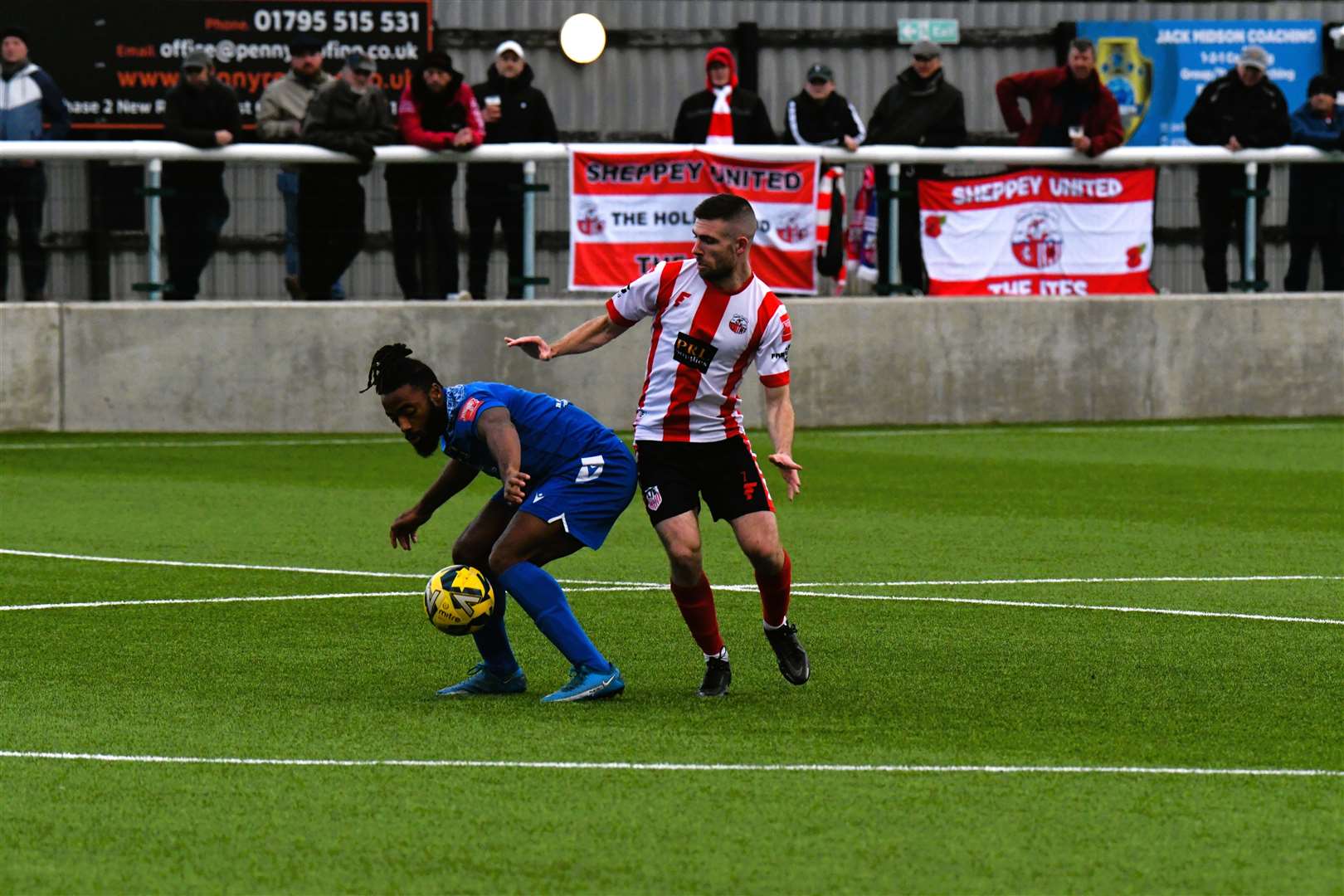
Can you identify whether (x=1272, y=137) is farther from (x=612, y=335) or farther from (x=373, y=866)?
(x=373, y=866)

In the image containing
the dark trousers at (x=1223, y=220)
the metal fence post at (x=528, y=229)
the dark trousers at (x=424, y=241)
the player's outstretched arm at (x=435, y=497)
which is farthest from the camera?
the dark trousers at (x=1223, y=220)

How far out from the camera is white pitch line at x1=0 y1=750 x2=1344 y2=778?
24.5ft

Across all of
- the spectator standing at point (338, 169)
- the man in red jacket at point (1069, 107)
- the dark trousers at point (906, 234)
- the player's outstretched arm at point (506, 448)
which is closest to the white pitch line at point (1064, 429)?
the dark trousers at point (906, 234)

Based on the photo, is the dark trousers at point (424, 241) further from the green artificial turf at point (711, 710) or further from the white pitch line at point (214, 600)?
the white pitch line at point (214, 600)

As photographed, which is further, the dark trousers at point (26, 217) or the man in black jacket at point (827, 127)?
the man in black jacket at point (827, 127)

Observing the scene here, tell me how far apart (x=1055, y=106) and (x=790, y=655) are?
1306 cm

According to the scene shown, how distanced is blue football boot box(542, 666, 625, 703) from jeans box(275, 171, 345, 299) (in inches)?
437

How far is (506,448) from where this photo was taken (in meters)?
8.74

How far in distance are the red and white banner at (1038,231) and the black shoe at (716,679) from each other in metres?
12.4

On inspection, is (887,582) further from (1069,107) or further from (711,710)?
(1069,107)

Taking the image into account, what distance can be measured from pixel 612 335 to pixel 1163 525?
20.5ft

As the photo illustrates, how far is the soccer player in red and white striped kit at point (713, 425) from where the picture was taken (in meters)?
9.02

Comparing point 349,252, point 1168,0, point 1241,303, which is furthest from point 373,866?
point 1168,0

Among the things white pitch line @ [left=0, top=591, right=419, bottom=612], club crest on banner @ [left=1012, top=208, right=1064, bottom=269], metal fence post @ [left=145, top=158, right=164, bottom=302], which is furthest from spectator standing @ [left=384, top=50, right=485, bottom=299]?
white pitch line @ [left=0, top=591, right=419, bottom=612]
